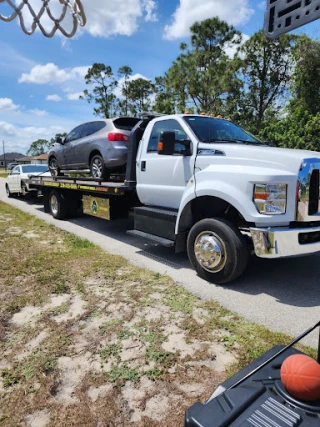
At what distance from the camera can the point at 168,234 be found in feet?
15.6

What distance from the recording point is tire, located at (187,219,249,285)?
382cm

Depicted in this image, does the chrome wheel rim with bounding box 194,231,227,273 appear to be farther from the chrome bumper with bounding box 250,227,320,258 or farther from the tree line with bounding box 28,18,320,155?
the tree line with bounding box 28,18,320,155

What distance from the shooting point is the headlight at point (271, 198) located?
348cm

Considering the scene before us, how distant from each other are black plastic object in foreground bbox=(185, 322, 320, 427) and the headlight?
2.20 m

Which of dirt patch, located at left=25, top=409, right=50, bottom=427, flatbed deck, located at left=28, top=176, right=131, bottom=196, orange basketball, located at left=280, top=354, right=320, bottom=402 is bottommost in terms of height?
dirt patch, located at left=25, top=409, right=50, bottom=427

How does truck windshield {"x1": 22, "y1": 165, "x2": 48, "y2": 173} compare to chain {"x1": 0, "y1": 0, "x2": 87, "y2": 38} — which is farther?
truck windshield {"x1": 22, "y1": 165, "x2": 48, "y2": 173}

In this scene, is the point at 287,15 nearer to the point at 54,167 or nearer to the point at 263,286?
the point at 263,286

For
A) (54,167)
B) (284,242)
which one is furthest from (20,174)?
(284,242)

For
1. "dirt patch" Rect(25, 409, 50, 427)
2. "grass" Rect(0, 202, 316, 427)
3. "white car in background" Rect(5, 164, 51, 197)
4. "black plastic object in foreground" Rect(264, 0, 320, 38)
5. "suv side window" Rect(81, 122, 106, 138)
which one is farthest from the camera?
"white car in background" Rect(5, 164, 51, 197)

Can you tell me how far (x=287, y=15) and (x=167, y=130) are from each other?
160 inches

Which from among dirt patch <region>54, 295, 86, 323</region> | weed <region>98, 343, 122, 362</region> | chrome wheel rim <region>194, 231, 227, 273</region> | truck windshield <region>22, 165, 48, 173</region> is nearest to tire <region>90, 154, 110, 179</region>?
chrome wheel rim <region>194, 231, 227, 273</region>

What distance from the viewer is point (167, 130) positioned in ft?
16.9

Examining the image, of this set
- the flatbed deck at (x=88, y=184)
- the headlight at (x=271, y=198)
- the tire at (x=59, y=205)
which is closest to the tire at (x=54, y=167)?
the flatbed deck at (x=88, y=184)

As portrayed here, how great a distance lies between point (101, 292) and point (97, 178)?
3409 mm
